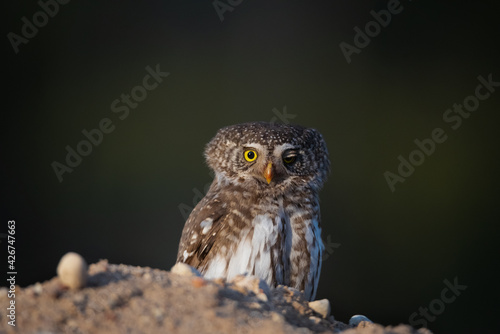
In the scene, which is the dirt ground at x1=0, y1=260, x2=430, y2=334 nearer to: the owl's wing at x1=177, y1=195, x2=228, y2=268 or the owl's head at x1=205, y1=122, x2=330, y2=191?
the owl's wing at x1=177, y1=195, x2=228, y2=268

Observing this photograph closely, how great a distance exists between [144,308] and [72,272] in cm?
22

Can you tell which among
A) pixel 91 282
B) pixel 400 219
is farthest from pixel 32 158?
pixel 91 282

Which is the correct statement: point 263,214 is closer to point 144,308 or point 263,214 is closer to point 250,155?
point 250,155

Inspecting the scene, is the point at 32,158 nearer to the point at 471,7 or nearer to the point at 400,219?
the point at 400,219

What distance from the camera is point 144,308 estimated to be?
66.6 inches

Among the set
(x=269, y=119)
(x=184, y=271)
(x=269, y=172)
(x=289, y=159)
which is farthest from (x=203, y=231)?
(x=269, y=119)

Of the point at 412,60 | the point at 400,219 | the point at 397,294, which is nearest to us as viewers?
the point at 397,294

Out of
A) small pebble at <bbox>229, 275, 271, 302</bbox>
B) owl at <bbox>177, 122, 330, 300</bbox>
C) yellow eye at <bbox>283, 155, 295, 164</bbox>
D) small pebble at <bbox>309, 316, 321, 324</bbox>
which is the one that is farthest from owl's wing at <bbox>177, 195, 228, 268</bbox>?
small pebble at <bbox>309, 316, 321, 324</bbox>

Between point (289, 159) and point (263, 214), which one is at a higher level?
point (289, 159)

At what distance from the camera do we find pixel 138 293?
5.81ft

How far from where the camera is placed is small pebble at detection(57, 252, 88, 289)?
1707mm

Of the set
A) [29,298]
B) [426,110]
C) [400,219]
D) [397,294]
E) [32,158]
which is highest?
[32,158]

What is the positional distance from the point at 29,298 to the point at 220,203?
1468 mm

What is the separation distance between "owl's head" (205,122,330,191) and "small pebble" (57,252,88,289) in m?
1.37
